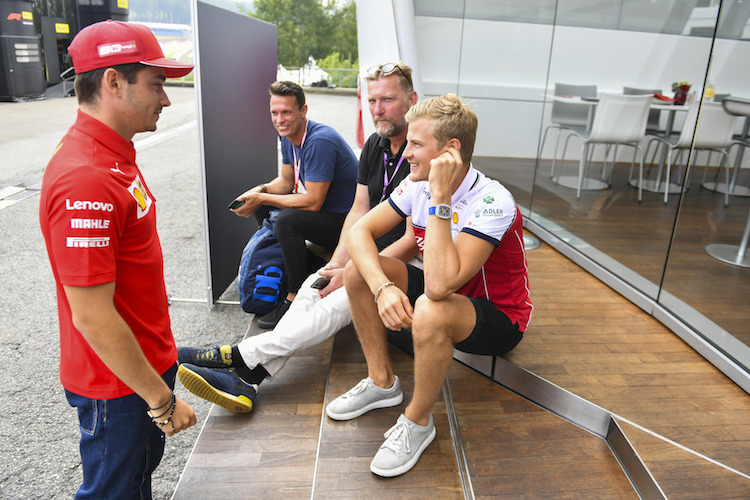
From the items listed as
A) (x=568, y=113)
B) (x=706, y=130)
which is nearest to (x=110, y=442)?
(x=706, y=130)

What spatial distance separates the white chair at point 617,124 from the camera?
10.5 ft

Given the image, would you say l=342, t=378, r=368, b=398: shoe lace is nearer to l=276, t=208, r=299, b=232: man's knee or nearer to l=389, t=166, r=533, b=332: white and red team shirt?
l=389, t=166, r=533, b=332: white and red team shirt

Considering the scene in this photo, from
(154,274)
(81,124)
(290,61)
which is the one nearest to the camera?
(81,124)

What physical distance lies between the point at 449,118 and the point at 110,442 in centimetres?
142

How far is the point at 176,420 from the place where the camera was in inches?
50.7

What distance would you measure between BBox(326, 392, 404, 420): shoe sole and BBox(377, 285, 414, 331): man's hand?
446 millimetres

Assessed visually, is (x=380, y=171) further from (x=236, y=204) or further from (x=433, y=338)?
(x=433, y=338)

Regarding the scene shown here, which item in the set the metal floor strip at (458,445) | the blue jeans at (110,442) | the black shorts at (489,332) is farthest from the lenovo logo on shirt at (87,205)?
the metal floor strip at (458,445)

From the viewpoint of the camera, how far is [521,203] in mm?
4840

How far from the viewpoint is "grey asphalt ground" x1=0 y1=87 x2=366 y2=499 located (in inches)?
81.0

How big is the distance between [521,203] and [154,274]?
401 centimetres

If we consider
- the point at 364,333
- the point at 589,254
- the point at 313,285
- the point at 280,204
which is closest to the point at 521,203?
the point at 589,254

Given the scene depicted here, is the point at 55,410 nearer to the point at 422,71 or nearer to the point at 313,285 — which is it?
the point at 313,285

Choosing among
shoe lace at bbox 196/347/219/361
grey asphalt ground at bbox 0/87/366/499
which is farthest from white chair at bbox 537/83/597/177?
shoe lace at bbox 196/347/219/361
